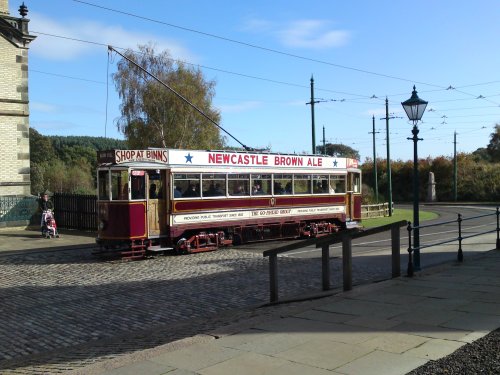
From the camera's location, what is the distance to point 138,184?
16.5 meters

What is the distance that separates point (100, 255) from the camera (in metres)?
17.0

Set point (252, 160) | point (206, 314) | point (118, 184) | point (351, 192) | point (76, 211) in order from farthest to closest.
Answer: point (76, 211) < point (351, 192) < point (252, 160) < point (118, 184) < point (206, 314)

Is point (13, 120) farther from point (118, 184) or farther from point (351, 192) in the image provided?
point (351, 192)

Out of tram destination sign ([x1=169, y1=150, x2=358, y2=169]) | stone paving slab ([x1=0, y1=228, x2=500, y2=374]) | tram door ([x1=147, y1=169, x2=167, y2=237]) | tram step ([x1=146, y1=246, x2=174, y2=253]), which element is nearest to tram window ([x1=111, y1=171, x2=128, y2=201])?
tram door ([x1=147, y1=169, x2=167, y2=237])

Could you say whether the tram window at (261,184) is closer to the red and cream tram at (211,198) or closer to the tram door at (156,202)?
the red and cream tram at (211,198)

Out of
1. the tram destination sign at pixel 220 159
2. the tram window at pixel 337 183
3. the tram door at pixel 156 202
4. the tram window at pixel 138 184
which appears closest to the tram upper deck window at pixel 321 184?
the tram window at pixel 337 183

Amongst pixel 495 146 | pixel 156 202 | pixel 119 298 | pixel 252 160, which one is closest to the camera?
pixel 119 298

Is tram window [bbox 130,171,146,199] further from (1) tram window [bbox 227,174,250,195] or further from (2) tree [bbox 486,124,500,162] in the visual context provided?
(2) tree [bbox 486,124,500,162]

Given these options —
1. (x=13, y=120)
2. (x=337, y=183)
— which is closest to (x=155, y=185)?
(x=337, y=183)

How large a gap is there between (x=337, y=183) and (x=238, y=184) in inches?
229

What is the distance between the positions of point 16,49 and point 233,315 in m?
21.9

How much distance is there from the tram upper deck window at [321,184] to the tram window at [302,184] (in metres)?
0.37

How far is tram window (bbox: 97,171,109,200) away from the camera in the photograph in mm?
16531

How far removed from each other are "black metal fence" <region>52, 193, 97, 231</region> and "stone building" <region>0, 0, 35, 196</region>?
184cm
